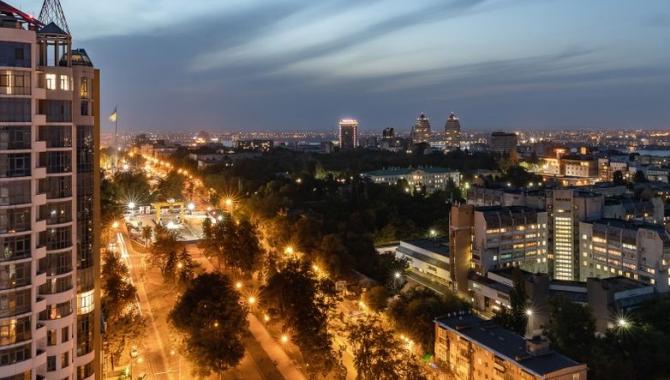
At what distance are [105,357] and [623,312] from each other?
12.4 m

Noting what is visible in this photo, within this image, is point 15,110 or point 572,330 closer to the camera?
point 15,110

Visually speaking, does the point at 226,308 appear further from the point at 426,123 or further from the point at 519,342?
the point at 426,123

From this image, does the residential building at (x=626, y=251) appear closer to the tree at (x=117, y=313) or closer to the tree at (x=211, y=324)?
the tree at (x=211, y=324)

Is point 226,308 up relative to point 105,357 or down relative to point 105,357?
up

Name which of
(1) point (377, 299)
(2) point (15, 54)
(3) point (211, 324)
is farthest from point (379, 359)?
(2) point (15, 54)

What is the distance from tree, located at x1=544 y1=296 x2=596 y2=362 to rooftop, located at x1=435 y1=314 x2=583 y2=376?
1.22 m

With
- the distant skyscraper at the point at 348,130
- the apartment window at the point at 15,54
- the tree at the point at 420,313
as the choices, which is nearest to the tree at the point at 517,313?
the tree at the point at 420,313

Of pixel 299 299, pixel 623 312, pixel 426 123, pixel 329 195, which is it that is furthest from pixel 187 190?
pixel 426 123

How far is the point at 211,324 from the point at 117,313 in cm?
254

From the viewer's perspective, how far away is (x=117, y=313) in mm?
12414

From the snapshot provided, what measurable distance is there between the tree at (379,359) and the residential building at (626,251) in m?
9.14

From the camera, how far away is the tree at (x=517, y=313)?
42.2 feet

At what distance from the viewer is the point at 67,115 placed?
8484mm

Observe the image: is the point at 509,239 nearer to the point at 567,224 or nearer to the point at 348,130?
the point at 567,224
